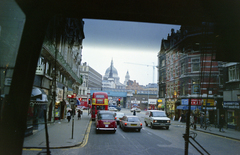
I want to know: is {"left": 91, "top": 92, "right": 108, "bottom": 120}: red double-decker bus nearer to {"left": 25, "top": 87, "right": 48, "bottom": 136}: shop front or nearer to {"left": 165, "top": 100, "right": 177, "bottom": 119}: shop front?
{"left": 165, "top": 100, "right": 177, "bottom": 119}: shop front

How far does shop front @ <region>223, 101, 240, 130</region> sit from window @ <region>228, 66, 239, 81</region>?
2.77 meters

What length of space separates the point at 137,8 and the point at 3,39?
3121mm

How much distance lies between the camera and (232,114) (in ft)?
77.7

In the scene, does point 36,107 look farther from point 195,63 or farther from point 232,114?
point 232,114

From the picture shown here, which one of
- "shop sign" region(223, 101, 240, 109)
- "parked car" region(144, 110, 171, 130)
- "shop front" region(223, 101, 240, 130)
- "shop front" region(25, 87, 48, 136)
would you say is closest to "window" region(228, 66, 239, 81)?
"shop sign" region(223, 101, 240, 109)

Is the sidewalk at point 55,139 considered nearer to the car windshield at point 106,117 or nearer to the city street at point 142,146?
the city street at point 142,146

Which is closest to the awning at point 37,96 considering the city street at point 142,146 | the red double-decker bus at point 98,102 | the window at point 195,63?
the city street at point 142,146

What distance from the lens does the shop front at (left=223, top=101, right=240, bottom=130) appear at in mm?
22356

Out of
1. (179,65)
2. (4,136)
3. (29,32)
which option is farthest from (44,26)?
(179,65)

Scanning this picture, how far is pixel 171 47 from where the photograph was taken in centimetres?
671

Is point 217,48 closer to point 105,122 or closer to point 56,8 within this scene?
point 56,8

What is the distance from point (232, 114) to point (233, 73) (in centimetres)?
468

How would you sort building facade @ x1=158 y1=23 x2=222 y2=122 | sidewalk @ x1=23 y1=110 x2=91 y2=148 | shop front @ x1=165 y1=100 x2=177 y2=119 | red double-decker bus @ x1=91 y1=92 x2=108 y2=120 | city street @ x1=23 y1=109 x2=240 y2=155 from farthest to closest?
1. shop front @ x1=165 y1=100 x2=177 y2=119
2. red double-decker bus @ x1=91 y1=92 x2=108 y2=120
3. building facade @ x1=158 y1=23 x2=222 y2=122
4. sidewalk @ x1=23 y1=110 x2=91 y2=148
5. city street @ x1=23 y1=109 x2=240 y2=155

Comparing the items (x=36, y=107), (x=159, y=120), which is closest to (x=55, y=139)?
(x=36, y=107)
